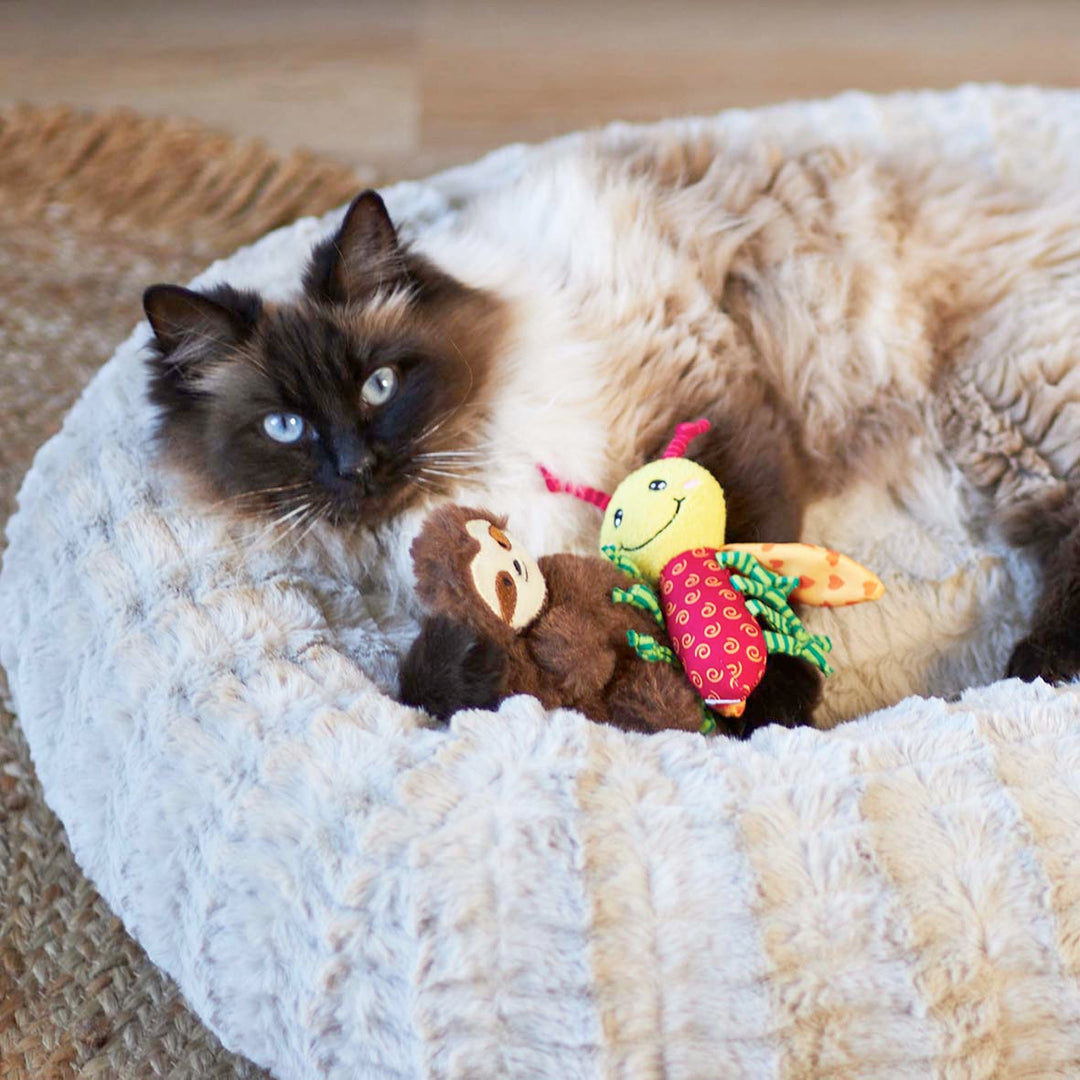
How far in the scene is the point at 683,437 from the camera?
145cm

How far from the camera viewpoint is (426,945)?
104cm

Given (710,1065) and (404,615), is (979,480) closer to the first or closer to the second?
(404,615)

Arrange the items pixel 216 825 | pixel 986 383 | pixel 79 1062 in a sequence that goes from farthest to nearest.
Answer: pixel 986 383 < pixel 79 1062 < pixel 216 825

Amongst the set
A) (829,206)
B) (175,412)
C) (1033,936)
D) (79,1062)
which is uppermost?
(829,206)

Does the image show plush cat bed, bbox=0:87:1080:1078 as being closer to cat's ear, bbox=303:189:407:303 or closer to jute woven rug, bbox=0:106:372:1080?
jute woven rug, bbox=0:106:372:1080

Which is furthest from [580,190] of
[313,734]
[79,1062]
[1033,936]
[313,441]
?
[79,1062]

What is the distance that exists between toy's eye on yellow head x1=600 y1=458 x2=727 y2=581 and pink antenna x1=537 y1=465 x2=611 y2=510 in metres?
0.12

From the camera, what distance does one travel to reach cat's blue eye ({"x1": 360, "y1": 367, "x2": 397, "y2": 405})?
1421 mm

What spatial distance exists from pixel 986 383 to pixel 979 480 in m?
0.15

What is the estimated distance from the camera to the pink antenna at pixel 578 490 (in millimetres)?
1484

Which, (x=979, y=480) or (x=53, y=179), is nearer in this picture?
(x=979, y=480)

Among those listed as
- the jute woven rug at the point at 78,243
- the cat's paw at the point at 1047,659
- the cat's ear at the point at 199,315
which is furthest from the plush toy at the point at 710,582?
the jute woven rug at the point at 78,243

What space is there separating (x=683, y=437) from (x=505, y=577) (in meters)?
0.38

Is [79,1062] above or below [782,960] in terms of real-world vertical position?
below
